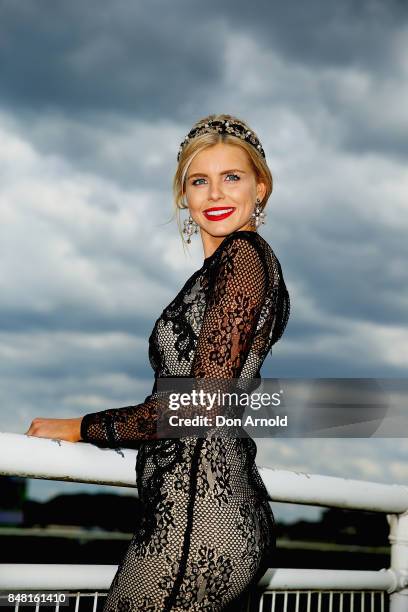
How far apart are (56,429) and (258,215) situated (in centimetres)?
93

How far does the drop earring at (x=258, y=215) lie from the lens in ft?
8.05

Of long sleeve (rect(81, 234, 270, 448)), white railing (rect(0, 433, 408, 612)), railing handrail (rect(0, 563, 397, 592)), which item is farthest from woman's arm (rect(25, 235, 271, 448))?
railing handrail (rect(0, 563, 397, 592))

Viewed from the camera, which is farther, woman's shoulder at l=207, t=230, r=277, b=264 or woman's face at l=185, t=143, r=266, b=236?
woman's face at l=185, t=143, r=266, b=236

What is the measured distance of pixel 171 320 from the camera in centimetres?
209

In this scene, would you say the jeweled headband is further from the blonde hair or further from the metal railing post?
the metal railing post

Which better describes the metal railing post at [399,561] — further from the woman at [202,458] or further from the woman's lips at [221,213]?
the woman's lips at [221,213]

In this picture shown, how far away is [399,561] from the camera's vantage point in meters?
3.40

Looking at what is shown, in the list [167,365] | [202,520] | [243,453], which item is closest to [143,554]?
[202,520]

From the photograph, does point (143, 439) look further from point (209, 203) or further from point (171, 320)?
point (209, 203)

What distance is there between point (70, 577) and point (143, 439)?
0.78 m

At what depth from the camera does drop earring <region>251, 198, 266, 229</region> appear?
245cm

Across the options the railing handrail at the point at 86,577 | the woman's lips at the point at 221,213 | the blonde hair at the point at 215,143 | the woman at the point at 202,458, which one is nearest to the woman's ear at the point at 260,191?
the blonde hair at the point at 215,143

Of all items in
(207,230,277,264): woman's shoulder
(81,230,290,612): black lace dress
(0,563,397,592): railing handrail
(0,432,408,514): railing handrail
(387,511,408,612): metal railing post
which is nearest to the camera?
(81,230,290,612): black lace dress

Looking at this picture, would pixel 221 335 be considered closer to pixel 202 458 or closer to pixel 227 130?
pixel 202 458
